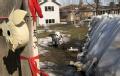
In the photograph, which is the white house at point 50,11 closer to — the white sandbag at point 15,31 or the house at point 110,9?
the house at point 110,9

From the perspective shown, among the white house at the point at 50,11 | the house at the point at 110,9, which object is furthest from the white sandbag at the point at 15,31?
the white house at the point at 50,11

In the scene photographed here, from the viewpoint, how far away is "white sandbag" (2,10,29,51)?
1.73 meters

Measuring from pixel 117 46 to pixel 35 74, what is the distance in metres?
6.64

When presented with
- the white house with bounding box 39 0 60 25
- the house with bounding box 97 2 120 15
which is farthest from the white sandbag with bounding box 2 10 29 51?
the white house with bounding box 39 0 60 25

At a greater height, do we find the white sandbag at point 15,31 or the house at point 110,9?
the white sandbag at point 15,31

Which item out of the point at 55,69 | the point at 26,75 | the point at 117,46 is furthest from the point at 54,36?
the point at 26,75

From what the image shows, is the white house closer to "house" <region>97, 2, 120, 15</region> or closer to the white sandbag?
"house" <region>97, 2, 120, 15</region>

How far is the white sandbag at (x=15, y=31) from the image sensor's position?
1.73 meters

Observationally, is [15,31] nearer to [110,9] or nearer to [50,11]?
[110,9]

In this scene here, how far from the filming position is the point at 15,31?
1.73 meters

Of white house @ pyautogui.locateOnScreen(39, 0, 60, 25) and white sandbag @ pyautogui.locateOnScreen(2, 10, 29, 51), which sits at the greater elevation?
white sandbag @ pyautogui.locateOnScreen(2, 10, 29, 51)

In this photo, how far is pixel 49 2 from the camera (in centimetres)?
5438

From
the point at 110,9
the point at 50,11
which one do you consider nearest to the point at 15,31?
the point at 110,9

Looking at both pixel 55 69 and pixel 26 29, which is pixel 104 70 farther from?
pixel 26 29
